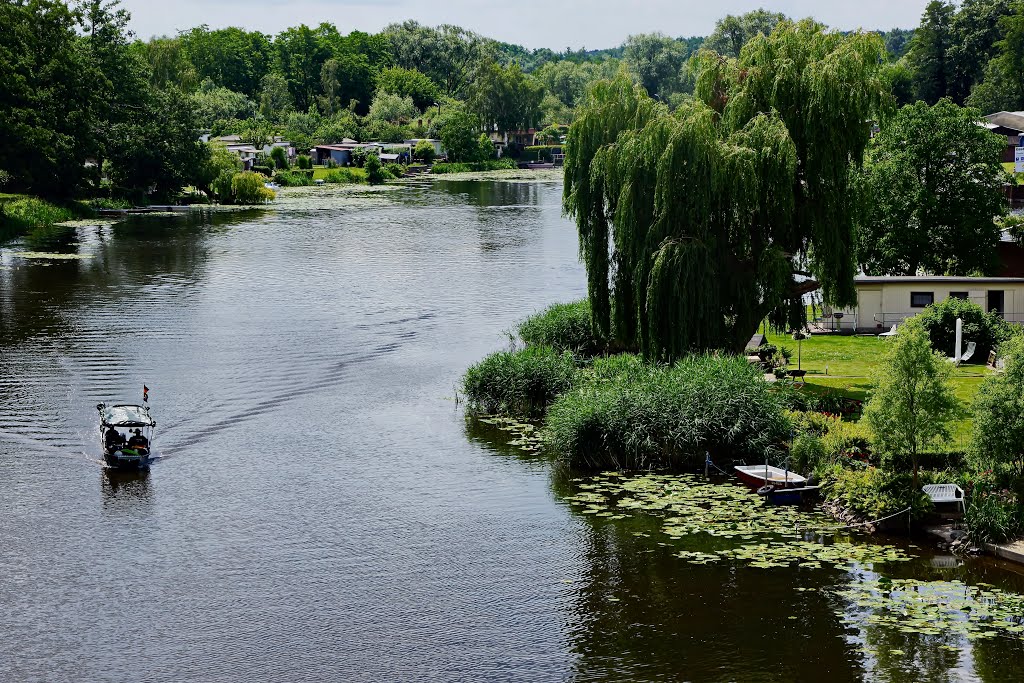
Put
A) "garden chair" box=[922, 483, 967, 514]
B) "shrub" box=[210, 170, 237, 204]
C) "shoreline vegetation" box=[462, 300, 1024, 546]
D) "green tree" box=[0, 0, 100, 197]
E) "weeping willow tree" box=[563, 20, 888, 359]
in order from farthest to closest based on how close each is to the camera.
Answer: "shrub" box=[210, 170, 237, 204], "green tree" box=[0, 0, 100, 197], "weeping willow tree" box=[563, 20, 888, 359], "garden chair" box=[922, 483, 967, 514], "shoreline vegetation" box=[462, 300, 1024, 546]

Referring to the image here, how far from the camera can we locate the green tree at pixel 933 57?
137 meters

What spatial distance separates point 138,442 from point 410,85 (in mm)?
160893

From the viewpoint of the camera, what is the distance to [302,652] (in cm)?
2325

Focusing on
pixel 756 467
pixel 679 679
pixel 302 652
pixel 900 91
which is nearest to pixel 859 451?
pixel 756 467

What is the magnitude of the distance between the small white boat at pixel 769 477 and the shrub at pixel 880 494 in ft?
4.01

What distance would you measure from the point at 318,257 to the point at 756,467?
4716 centimetres

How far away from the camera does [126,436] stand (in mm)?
34594

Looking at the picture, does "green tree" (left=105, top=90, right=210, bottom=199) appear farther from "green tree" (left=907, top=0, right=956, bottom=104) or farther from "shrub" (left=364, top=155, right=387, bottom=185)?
"green tree" (left=907, top=0, right=956, bottom=104)

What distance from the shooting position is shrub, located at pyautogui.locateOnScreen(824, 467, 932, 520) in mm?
28578

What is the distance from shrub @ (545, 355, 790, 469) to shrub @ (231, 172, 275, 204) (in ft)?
262

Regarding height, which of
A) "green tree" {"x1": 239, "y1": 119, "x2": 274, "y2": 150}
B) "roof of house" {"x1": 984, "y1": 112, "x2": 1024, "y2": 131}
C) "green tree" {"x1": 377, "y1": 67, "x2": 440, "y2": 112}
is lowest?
"roof of house" {"x1": 984, "y1": 112, "x2": 1024, "y2": 131}

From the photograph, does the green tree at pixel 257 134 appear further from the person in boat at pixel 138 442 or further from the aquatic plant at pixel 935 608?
the aquatic plant at pixel 935 608

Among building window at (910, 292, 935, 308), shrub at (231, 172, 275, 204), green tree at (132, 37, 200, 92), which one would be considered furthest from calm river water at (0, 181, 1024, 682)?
green tree at (132, 37, 200, 92)

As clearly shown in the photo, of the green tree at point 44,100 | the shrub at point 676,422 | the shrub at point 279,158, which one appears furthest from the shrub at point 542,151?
the shrub at point 676,422
